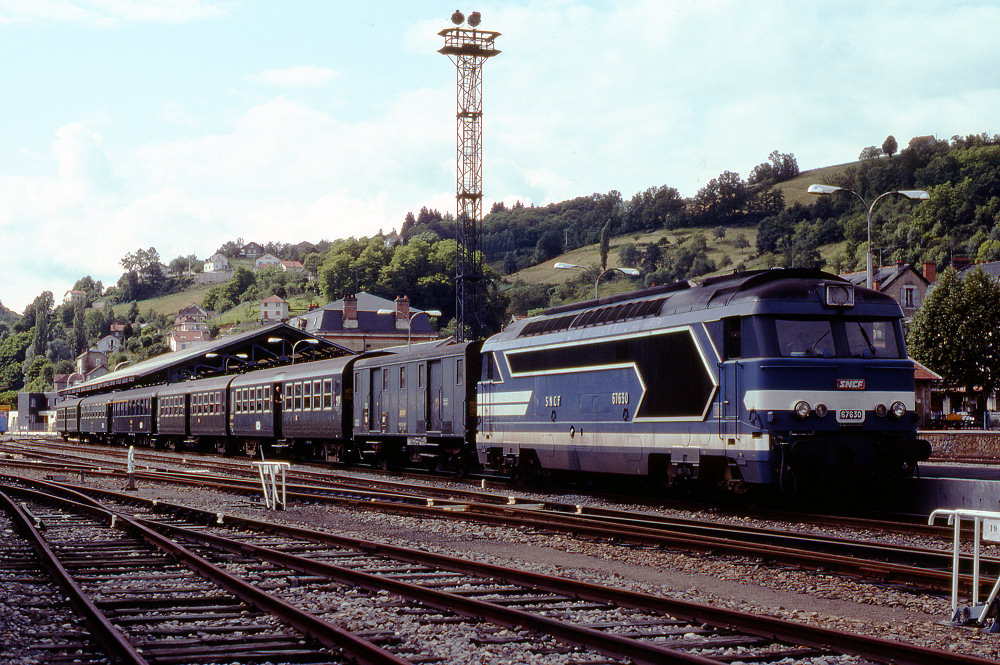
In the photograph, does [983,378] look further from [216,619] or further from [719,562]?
[216,619]

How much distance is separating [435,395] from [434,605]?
17854 mm

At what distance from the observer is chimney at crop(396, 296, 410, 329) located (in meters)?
114

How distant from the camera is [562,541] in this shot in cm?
1434

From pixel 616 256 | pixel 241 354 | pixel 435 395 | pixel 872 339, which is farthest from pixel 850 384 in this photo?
pixel 616 256

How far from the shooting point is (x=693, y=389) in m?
17.4

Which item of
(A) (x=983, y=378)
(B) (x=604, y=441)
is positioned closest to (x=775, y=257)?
(A) (x=983, y=378)

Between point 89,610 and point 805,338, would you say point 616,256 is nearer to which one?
point 805,338

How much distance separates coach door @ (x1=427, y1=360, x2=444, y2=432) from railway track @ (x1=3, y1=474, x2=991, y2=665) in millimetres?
11760

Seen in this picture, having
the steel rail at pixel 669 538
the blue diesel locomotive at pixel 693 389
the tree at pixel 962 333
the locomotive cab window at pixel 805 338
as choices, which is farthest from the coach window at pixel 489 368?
the tree at pixel 962 333

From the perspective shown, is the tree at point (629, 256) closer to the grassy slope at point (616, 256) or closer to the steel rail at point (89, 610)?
the grassy slope at point (616, 256)

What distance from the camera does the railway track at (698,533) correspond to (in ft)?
35.7

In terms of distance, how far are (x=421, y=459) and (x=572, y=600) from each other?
19.9 m

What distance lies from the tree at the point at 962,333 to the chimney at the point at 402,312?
212 feet

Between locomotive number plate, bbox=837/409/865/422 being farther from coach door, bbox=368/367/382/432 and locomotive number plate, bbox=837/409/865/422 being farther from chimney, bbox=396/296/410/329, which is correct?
chimney, bbox=396/296/410/329
